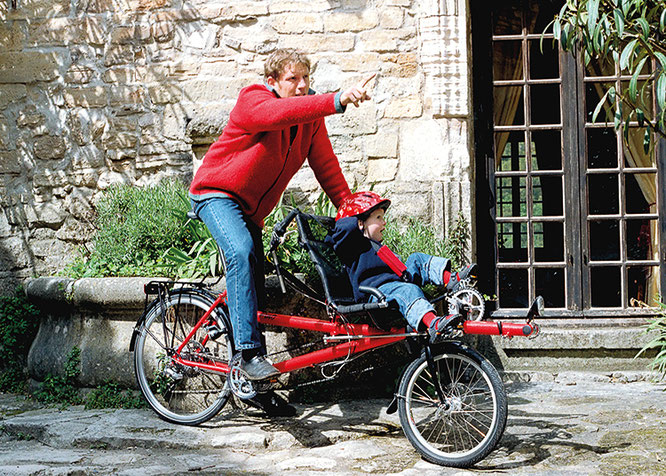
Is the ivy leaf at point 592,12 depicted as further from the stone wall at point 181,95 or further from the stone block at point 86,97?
the stone block at point 86,97

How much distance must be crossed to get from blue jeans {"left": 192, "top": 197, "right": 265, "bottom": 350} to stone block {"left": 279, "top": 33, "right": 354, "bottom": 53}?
7.50ft

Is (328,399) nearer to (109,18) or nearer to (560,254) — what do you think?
(109,18)

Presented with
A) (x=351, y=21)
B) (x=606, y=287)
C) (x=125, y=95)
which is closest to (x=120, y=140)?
(x=125, y=95)

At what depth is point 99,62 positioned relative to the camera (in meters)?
6.05

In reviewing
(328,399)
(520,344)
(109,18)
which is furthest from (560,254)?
(109,18)

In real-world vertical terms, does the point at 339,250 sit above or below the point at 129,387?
above

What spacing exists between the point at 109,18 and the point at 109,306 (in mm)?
2527

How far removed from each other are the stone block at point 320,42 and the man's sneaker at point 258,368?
2.85 m

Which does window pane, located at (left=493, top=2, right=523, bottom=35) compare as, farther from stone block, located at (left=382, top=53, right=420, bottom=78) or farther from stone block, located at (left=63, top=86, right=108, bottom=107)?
stone block, located at (left=63, top=86, right=108, bottom=107)

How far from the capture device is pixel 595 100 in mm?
6398

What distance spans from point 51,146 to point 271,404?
3090 mm

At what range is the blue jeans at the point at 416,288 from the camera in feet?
11.7

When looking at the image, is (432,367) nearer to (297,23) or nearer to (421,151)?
(421,151)

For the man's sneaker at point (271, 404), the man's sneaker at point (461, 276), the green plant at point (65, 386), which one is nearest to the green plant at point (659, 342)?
the man's sneaker at point (461, 276)
